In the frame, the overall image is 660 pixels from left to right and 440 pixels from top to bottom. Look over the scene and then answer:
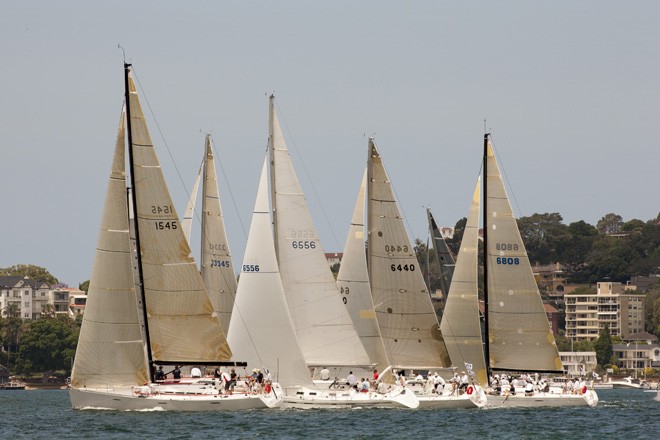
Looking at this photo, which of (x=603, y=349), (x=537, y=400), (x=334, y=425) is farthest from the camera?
(x=603, y=349)

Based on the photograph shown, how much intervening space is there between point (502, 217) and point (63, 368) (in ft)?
291

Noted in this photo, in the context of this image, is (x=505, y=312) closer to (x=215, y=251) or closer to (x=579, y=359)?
(x=215, y=251)

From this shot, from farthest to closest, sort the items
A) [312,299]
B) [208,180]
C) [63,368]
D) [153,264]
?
[63,368] < [208,180] < [312,299] < [153,264]

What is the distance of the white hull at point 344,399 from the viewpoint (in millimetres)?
54750

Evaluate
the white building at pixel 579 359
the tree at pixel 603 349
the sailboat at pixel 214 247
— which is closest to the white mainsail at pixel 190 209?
the sailboat at pixel 214 247

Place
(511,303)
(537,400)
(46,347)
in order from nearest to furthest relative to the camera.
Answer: (537,400) < (511,303) < (46,347)

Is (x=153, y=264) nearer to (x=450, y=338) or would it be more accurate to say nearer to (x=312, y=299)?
(x=312, y=299)

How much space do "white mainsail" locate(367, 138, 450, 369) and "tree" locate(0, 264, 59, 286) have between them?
137 meters

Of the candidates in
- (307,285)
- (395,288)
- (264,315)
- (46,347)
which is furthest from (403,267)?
(46,347)

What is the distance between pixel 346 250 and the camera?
59.4 meters

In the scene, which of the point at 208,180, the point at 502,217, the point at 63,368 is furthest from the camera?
the point at 63,368

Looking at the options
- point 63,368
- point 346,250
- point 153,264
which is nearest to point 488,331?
point 346,250

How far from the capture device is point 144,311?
172 ft

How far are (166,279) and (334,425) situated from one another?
7.10m
